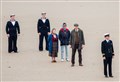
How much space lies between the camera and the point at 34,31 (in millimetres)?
37562

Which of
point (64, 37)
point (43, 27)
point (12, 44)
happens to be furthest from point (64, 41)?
point (12, 44)

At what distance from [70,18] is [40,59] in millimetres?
13723

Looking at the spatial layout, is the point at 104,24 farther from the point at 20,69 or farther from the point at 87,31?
the point at 20,69

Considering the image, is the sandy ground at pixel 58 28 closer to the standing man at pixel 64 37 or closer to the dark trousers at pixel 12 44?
the dark trousers at pixel 12 44

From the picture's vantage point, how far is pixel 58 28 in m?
37.6

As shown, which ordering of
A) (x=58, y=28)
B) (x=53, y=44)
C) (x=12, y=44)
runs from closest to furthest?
(x=53, y=44) < (x=12, y=44) < (x=58, y=28)

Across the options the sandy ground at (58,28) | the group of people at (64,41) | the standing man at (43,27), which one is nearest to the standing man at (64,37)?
the group of people at (64,41)

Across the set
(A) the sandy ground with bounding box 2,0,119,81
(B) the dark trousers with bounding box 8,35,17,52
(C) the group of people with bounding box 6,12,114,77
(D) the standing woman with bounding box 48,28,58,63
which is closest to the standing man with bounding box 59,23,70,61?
(C) the group of people with bounding box 6,12,114,77

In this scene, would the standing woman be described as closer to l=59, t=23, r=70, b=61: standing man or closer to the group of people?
the group of people

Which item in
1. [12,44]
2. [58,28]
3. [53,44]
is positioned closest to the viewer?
[53,44]

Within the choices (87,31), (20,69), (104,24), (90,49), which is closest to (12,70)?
(20,69)

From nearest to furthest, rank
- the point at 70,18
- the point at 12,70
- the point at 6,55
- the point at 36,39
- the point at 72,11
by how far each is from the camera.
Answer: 1. the point at 12,70
2. the point at 6,55
3. the point at 36,39
4. the point at 70,18
5. the point at 72,11

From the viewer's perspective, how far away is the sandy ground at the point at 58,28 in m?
25.0

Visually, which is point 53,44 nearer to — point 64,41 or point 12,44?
point 64,41
